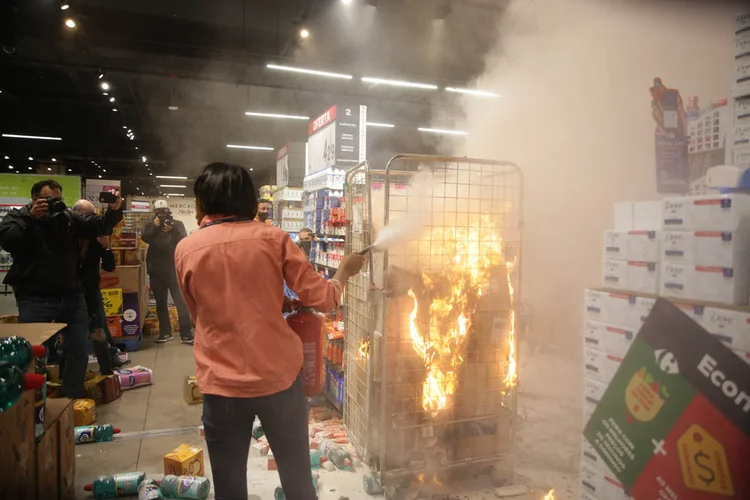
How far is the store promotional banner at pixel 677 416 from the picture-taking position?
1524 millimetres

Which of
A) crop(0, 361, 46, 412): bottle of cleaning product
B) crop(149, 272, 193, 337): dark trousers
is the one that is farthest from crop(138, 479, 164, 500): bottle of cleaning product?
crop(149, 272, 193, 337): dark trousers

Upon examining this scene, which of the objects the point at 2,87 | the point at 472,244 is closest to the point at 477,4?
the point at 472,244

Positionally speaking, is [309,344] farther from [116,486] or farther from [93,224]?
[93,224]

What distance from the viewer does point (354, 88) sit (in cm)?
1308

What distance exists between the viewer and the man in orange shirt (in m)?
1.82

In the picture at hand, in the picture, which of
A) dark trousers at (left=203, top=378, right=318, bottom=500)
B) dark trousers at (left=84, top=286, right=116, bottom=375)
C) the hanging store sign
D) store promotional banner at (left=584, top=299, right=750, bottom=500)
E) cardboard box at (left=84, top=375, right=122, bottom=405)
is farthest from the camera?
the hanging store sign

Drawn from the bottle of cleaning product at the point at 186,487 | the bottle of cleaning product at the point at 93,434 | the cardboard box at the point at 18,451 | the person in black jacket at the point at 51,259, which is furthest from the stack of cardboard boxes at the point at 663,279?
the person in black jacket at the point at 51,259

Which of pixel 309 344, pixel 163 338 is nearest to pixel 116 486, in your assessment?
pixel 309 344

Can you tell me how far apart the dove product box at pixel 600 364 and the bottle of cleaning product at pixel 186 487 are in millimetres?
2417

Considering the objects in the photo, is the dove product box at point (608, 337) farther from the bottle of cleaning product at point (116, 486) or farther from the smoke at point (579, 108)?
the smoke at point (579, 108)

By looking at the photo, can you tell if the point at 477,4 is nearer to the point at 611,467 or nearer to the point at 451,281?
the point at 451,281

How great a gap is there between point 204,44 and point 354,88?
14.1ft

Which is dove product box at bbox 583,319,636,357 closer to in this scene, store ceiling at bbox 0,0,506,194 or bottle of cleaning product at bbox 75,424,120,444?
bottle of cleaning product at bbox 75,424,120,444

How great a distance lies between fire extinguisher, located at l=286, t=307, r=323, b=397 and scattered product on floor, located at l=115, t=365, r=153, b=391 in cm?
344
